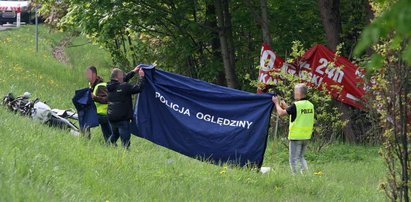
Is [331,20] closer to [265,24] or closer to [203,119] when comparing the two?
[265,24]

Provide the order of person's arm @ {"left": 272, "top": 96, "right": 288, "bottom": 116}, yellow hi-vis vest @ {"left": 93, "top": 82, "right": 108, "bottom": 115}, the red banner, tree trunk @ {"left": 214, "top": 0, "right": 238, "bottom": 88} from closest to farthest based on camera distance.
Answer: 1. person's arm @ {"left": 272, "top": 96, "right": 288, "bottom": 116}
2. yellow hi-vis vest @ {"left": 93, "top": 82, "right": 108, "bottom": 115}
3. the red banner
4. tree trunk @ {"left": 214, "top": 0, "right": 238, "bottom": 88}

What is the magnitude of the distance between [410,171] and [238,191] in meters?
2.29

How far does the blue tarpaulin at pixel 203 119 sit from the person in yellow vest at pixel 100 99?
0.79m

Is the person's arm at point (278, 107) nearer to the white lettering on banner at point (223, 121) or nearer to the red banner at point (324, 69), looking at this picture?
the white lettering on banner at point (223, 121)

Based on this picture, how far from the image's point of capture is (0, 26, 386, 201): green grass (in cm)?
684

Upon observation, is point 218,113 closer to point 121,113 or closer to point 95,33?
point 121,113

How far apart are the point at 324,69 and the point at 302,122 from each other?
517 cm

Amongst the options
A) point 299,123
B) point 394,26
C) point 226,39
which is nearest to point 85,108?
point 299,123

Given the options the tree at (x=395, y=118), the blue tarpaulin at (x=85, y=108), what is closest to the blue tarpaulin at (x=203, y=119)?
the blue tarpaulin at (x=85, y=108)

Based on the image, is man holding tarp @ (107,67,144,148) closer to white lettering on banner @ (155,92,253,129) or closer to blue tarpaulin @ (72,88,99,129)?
white lettering on banner @ (155,92,253,129)

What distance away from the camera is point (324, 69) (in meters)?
16.2

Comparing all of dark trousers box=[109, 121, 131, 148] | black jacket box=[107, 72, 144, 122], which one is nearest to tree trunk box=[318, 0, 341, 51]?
black jacket box=[107, 72, 144, 122]

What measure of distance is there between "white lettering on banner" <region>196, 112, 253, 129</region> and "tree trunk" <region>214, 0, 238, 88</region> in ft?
30.1

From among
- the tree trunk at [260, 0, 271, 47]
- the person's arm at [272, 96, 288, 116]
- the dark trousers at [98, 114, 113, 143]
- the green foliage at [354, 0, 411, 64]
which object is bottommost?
the dark trousers at [98, 114, 113, 143]
